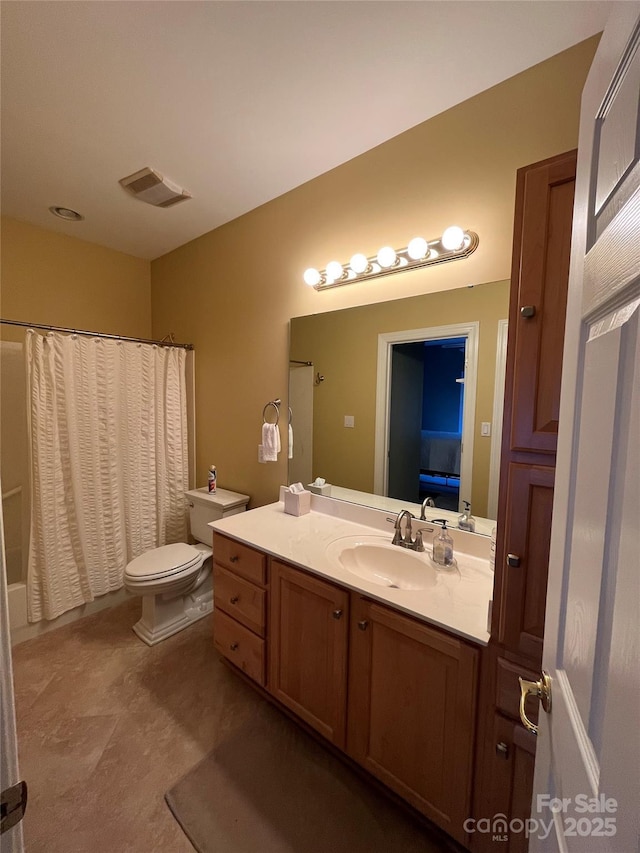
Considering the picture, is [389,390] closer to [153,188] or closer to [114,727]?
[153,188]

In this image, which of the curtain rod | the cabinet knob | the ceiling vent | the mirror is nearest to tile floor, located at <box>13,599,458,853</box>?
the cabinet knob

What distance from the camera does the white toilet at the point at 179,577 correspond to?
1956 millimetres

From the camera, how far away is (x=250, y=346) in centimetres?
231

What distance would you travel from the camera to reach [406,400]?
164cm

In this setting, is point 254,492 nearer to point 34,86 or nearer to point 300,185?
point 300,185

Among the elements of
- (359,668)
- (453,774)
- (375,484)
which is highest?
(375,484)

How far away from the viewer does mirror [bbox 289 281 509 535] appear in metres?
1.41

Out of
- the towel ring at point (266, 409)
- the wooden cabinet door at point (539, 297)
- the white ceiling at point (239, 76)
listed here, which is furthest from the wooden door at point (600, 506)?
the towel ring at point (266, 409)

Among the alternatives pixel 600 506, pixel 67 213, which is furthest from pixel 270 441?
pixel 67 213

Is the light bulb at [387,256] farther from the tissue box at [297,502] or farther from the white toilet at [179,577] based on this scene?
the white toilet at [179,577]

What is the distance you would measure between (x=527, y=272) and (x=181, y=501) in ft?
8.78

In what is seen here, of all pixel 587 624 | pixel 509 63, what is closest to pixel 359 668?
pixel 587 624

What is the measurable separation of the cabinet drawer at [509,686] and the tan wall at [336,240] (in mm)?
1343

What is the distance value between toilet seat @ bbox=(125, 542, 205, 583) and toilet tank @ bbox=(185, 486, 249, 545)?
Result: 0.63 ft
